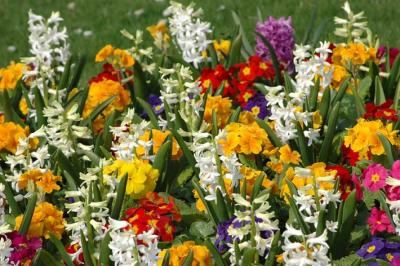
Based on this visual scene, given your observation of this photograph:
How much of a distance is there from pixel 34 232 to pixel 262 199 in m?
0.95

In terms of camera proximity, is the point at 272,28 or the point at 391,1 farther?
the point at 391,1

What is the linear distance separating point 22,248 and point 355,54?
2.10 m

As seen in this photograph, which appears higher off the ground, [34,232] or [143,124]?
[143,124]

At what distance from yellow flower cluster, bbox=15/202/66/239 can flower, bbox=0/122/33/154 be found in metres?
0.73

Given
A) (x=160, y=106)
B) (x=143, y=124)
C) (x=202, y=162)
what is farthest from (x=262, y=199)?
(x=160, y=106)

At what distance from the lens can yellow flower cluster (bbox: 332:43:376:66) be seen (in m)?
4.55

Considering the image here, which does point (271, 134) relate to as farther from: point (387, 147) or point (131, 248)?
point (131, 248)

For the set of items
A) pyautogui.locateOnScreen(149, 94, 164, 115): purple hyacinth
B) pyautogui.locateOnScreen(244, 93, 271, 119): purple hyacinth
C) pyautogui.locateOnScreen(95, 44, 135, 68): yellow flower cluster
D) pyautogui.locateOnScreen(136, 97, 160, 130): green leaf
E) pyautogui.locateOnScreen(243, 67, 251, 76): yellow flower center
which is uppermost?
pyautogui.locateOnScreen(95, 44, 135, 68): yellow flower cluster

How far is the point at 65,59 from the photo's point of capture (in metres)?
5.01

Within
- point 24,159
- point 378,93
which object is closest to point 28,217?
point 24,159

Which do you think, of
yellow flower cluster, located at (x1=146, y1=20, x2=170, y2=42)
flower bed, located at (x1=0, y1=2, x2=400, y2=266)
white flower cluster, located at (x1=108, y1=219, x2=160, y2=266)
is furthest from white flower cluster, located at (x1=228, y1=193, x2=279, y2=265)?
yellow flower cluster, located at (x1=146, y1=20, x2=170, y2=42)

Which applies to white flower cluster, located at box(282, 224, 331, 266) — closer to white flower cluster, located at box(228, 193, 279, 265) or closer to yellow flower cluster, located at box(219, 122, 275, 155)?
white flower cluster, located at box(228, 193, 279, 265)

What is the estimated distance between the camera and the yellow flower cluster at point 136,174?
11.5ft

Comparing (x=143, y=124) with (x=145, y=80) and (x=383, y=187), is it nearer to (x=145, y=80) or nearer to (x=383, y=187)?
(x=383, y=187)
